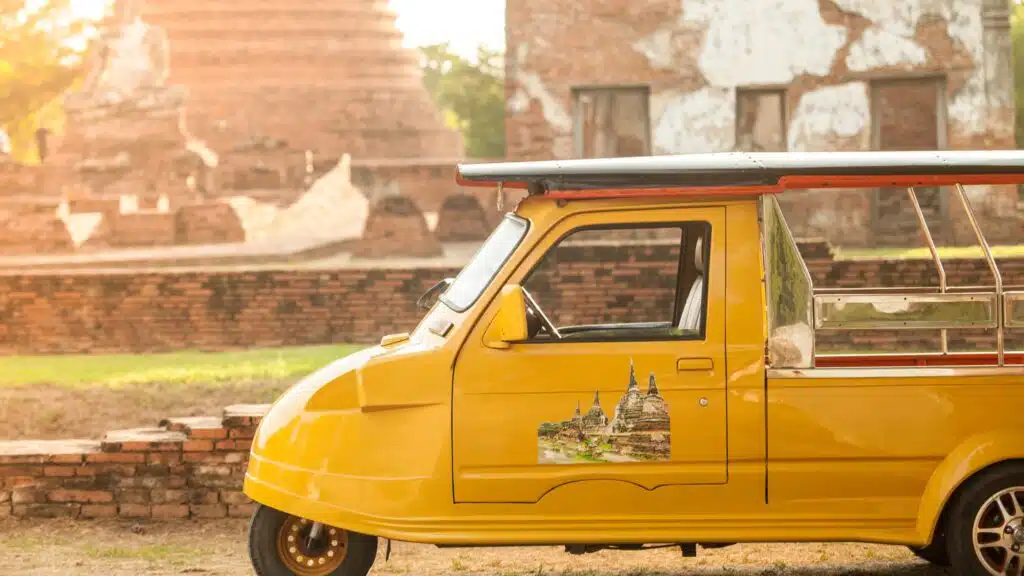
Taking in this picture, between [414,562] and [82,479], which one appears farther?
[82,479]

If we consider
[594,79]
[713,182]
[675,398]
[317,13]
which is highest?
[317,13]

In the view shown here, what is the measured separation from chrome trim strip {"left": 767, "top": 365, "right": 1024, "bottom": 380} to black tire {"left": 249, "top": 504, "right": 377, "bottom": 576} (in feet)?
4.87

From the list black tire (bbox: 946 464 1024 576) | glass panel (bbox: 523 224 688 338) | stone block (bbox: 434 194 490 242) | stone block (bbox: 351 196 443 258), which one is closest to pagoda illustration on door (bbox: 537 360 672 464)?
black tire (bbox: 946 464 1024 576)

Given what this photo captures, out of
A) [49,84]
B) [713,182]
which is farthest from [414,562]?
[49,84]

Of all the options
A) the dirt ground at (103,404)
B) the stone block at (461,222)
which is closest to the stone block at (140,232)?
the stone block at (461,222)

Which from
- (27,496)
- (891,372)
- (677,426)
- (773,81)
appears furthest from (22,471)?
(773,81)

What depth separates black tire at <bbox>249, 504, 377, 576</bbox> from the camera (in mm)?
5293

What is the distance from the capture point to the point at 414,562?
6.37m

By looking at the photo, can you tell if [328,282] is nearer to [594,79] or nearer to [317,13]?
[594,79]

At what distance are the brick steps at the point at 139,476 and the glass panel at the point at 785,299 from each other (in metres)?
2.96

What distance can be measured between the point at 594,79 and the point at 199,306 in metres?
7.42

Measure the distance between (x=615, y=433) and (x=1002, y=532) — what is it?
1293 millimetres

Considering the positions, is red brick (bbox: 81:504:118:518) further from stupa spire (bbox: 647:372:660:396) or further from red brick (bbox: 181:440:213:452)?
stupa spire (bbox: 647:372:660:396)

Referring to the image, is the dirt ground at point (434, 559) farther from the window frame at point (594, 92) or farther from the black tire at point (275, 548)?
the window frame at point (594, 92)
